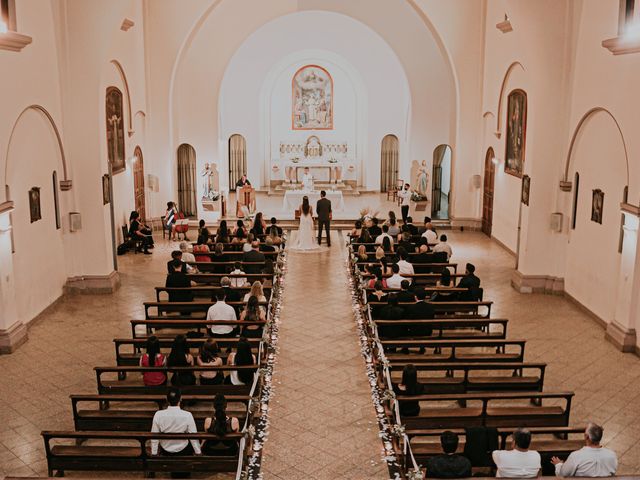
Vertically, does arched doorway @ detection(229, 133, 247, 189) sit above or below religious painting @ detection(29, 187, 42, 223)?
above

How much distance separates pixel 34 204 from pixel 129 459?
8.60m

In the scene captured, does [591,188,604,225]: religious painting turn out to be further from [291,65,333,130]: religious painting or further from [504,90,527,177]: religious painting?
[291,65,333,130]: religious painting

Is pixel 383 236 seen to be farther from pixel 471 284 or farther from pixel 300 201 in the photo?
pixel 300 201

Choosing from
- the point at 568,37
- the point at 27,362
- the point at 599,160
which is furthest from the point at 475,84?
the point at 27,362

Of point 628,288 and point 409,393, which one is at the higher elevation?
point 628,288

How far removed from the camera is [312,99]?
112 ft

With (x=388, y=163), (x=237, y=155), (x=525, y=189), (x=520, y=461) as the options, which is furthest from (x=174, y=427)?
(x=237, y=155)

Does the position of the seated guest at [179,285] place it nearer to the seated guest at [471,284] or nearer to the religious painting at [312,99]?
the seated guest at [471,284]

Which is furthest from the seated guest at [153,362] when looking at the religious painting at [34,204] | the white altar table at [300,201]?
the white altar table at [300,201]

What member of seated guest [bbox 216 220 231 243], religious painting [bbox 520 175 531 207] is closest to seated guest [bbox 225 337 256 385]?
seated guest [bbox 216 220 231 243]

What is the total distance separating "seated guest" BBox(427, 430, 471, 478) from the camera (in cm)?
749

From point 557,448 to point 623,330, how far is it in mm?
5440

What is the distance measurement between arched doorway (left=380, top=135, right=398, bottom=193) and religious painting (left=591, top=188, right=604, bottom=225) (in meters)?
17.7

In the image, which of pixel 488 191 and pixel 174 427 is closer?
pixel 174 427
